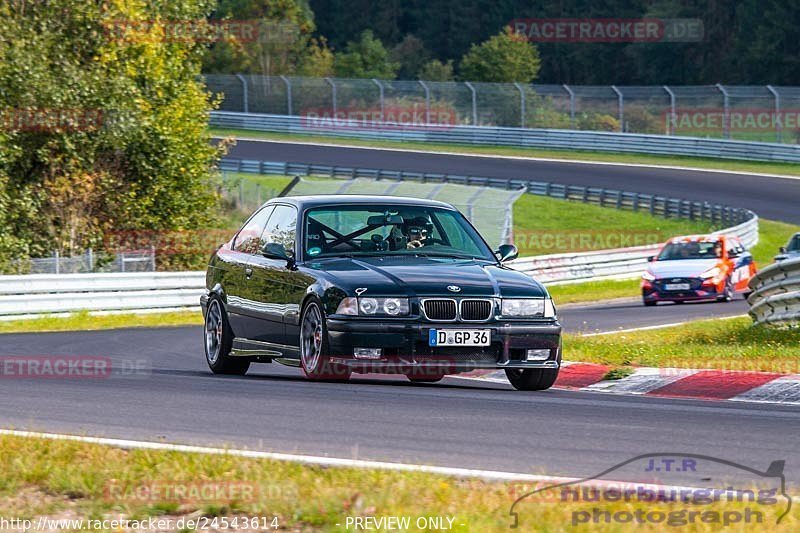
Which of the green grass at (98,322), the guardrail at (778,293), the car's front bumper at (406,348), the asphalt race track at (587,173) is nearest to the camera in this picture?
the car's front bumper at (406,348)

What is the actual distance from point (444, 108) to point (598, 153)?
815 cm

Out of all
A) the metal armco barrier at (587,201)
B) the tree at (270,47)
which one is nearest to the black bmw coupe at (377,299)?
the metal armco barrier at (587,201)

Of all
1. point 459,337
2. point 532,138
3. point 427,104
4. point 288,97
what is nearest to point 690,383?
point 459,337

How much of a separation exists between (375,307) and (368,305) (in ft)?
0.18

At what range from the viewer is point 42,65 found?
1202 inches

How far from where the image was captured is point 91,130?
31625 millimetres

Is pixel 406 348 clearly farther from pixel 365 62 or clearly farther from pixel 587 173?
pixel 365 62

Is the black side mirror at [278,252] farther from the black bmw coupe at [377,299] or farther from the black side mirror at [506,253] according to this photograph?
the black side mirror at [506,253]

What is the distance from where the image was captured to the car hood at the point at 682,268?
26.7m

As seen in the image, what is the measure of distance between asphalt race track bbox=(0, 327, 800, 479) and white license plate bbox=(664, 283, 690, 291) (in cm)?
1575

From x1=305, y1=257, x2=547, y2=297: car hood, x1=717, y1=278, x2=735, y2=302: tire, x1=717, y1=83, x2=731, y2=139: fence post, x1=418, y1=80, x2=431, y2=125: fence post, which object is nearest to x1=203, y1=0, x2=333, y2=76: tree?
x1=418, y1=80, x2=431, y2=125: fence post

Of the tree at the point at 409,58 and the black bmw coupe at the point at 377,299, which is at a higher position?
the black bmw coupe at the point at 377,299

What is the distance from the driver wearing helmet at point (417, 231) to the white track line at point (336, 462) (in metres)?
4.41

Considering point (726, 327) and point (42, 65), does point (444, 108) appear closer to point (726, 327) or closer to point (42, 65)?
point (42, 65)
